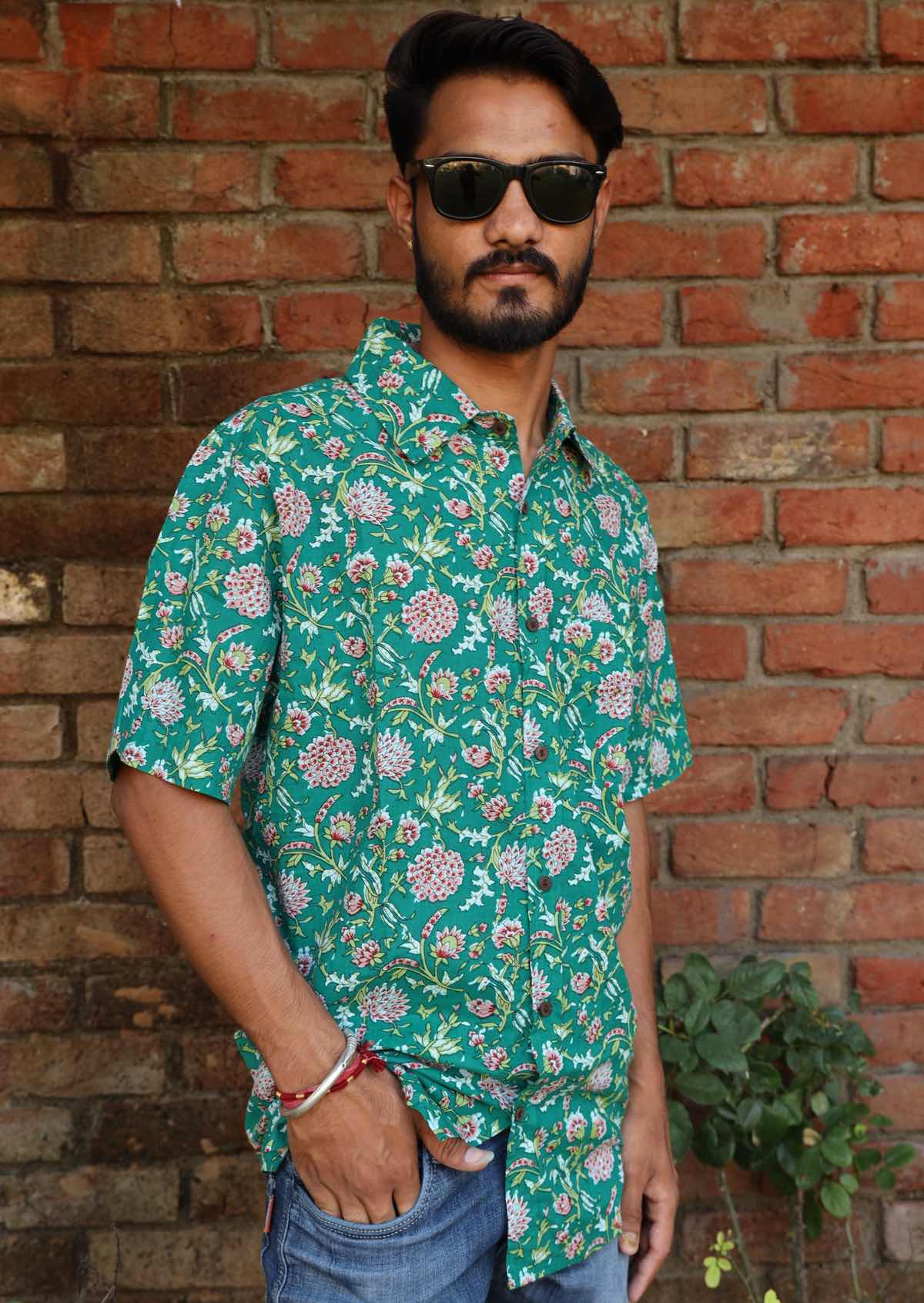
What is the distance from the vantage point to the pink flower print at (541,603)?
1.38 metres

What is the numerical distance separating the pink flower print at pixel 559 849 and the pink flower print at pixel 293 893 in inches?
10.7

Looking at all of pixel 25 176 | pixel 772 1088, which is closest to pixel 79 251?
pixel 25 176

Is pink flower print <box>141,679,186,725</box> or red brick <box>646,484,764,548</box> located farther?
red brick <box>646,484,764,548</box>

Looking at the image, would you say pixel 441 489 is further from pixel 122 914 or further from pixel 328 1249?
pixel 122 914

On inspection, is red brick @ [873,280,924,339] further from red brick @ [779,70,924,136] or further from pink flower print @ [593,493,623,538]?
pink flower print @ [593,493,623,538]

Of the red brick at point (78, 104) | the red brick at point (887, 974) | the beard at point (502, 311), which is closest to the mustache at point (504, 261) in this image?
the beard at point (502, 311)

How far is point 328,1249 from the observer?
124cm

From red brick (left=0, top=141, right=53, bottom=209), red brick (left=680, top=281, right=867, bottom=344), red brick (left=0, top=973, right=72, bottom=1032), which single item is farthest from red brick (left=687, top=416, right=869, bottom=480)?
red brick (left=0, top=973, right=72, bottom=1032)

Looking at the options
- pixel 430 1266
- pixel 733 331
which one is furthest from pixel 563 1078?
pixel 733 331

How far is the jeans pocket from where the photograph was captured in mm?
1229

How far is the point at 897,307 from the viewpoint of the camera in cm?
200

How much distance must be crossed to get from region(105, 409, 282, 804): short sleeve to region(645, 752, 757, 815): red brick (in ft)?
3.29

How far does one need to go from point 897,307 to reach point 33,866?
1.76 metres

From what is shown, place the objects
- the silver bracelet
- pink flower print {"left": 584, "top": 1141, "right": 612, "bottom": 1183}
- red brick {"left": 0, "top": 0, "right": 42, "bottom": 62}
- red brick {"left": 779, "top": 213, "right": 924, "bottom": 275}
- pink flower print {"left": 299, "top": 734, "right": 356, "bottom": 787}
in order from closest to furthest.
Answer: the silver bracelet, pink flower print {"left": 299, "top": 734, "right": 356, "bottom": 787}, pink flower print {"left": 584, "top": 1141, "right": 612, "bottom": 1183}, red brick {"left": 0, "top": 0, "right": 42, "bottom": 62}, red brick {"left": 779, "top": 213, "right": 924, "bottom": 275}
